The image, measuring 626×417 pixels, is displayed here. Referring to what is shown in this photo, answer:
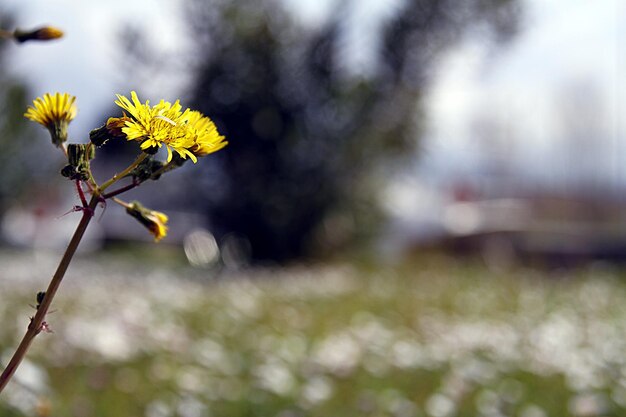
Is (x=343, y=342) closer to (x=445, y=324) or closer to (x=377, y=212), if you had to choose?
(x=445, y=324)

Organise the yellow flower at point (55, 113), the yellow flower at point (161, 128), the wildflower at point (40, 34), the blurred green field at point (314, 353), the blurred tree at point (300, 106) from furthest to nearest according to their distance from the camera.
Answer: the blurred tree at point (300, 106)
the blurred green field at point (314, 353)
the wildflower at point (40, 34)
the yellow flower at point (55, 113)
the yellow flower at point (161, 128)

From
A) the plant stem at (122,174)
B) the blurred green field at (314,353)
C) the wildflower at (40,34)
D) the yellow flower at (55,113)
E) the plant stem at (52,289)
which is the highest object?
the blurred green field at (314,353)

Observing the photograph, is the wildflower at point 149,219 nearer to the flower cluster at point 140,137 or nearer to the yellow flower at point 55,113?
the flower cluster at point 140,137

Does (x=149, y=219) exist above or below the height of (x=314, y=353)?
below

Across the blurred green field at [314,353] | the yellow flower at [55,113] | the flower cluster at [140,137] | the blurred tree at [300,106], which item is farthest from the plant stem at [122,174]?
the blurred tree at [300,106]

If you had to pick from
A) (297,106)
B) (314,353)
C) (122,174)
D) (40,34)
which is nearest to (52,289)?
(122,174)

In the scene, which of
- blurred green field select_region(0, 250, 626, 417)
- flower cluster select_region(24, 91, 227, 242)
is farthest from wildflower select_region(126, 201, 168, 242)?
blurred green field select_region(0, 250, 626, 417)

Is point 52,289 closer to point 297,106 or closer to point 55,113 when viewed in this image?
point 55,113
